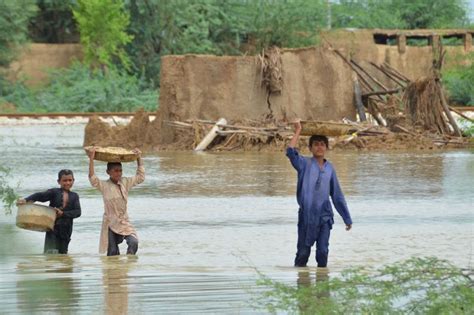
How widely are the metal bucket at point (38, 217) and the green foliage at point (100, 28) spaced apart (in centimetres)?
4660

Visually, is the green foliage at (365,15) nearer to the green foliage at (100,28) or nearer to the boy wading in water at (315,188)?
the green foliage at (100,28)

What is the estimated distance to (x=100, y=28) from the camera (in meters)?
61.2

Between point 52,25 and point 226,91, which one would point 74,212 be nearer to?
point 226,91

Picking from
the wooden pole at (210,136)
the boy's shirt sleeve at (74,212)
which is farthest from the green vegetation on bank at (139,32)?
the boy's shirt sleeve at (74,212)

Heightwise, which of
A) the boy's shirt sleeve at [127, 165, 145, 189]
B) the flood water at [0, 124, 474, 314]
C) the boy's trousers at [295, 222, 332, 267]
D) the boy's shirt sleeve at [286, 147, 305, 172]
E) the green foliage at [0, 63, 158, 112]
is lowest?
the green foliage at [0, 63, 158, 112]

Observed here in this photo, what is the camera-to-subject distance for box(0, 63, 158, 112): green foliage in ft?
192

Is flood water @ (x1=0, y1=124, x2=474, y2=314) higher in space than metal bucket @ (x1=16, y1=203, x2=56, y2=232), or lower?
lower

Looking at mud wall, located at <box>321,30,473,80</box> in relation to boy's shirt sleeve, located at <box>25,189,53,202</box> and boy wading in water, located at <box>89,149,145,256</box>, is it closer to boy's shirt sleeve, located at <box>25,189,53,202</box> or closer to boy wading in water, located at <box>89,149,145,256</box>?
boy's shirt sleeve, located at <box>25,189,53,202</box>

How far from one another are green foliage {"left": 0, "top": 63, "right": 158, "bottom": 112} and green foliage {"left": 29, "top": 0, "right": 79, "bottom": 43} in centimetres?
608

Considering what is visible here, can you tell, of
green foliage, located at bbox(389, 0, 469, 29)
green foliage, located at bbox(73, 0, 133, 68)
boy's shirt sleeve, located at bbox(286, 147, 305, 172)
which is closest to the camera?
boy's shirt sleeve, located at bbox(286, 147, 305, 172)

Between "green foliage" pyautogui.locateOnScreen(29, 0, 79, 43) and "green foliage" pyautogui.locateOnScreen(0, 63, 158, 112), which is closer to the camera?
"green foliage" pyautogui.locateOnScreen(0, 63, 158, 112)

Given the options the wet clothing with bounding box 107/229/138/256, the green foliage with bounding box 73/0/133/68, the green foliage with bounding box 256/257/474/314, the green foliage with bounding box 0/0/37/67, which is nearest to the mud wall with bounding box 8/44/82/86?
the green foliage with bounding box 73/0/133/68

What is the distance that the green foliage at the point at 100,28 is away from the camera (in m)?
61.2

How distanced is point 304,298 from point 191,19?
5507 centimetres
